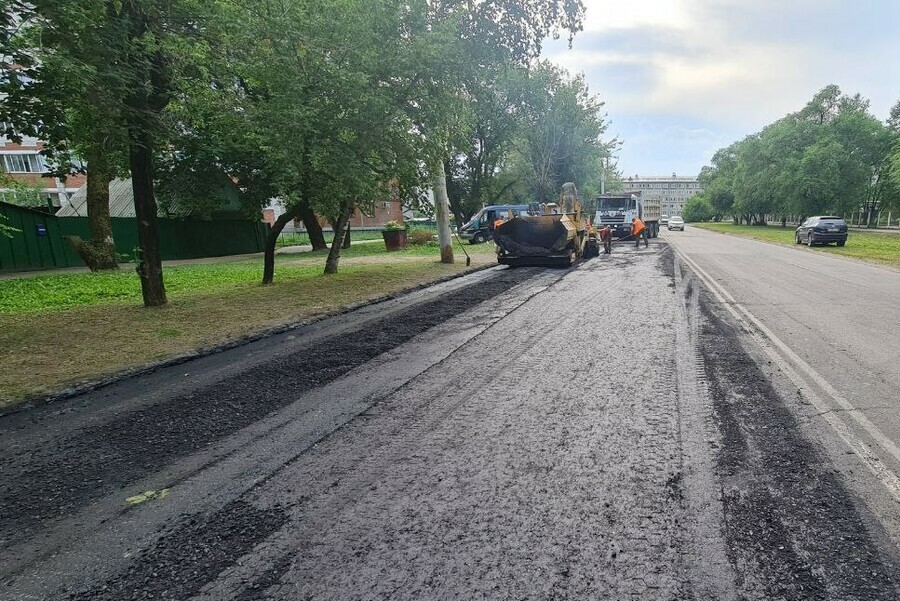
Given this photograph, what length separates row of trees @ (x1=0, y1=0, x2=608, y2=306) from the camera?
6.46 meters

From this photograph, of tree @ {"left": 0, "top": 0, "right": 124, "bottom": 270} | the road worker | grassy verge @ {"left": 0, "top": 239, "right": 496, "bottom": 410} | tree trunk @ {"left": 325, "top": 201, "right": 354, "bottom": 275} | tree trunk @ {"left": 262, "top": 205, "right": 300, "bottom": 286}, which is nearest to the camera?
tree @ {"left": 0, "top": 0, "right": 124, "bottom": 270}

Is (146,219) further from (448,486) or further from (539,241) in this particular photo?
(539,241)

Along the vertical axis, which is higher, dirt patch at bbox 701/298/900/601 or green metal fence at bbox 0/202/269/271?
green metal fence at bbox 0/202/269/271

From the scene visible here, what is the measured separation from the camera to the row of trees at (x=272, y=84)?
6.46m

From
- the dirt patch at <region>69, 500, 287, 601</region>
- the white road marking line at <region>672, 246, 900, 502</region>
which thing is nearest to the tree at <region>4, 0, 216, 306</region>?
the dirt patch at <region>69, 500, 287, 601</region>

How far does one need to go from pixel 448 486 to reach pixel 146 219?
28.8 feet

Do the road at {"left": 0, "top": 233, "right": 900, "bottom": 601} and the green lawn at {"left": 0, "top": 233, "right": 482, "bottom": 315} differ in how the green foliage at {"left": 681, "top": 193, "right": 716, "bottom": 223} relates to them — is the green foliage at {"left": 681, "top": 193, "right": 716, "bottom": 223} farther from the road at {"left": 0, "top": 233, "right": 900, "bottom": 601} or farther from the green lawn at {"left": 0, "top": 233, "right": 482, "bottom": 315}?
the road at {"left": 0, "top": 233, "right": 900, "bottom": 601}

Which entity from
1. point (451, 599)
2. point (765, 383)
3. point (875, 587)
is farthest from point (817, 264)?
point (451, 599)

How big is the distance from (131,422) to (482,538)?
11.1 feet

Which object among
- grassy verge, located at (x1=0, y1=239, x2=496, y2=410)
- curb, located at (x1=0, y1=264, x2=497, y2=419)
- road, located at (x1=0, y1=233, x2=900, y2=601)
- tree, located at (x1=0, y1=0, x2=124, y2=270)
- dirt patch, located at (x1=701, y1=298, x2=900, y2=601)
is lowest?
dirt patch, located at (x1=701, y1=298, x2=900, y2=601)

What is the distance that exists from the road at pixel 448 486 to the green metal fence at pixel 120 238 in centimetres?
1490

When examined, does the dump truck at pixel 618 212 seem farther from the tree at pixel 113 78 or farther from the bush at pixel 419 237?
the tree at pixel 113 78

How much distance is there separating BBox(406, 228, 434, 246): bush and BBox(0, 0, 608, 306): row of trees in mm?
11721

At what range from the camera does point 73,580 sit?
2244 mm
